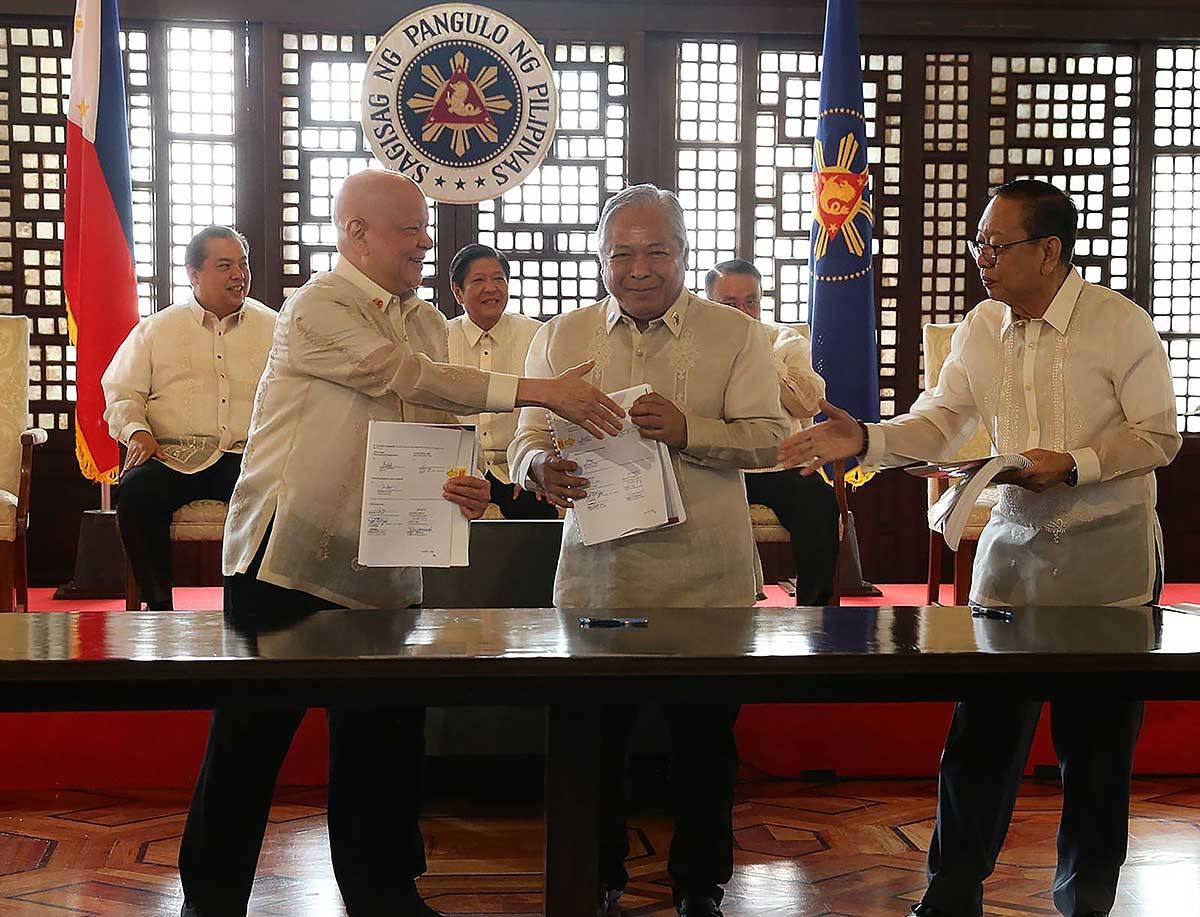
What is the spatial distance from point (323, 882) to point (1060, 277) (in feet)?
5.96

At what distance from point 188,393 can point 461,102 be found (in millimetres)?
1416

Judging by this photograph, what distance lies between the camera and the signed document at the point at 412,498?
204 centimetres

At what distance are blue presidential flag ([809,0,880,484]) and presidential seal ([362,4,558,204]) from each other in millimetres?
1030

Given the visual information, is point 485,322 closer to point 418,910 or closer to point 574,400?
point 574,400

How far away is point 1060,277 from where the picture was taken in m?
2.26

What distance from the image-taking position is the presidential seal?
4641 mm

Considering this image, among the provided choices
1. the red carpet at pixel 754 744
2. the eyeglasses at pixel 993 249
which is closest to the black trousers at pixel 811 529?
the red carpet at pixel 754 744

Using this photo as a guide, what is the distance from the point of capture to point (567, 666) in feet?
5.18

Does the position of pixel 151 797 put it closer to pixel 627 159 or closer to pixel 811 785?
pixel 811 785

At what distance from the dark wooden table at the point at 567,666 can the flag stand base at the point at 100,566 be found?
9.49ft

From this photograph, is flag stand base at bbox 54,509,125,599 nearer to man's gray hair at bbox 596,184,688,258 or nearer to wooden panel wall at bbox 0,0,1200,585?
wooden panel wall at bbox 0,0,1200,585

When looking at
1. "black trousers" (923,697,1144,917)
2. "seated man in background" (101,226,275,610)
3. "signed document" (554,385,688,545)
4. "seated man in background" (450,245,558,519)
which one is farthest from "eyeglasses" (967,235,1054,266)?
"seated man in background" (101,226,275,610)

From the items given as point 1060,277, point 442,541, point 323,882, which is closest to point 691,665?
point 442,541

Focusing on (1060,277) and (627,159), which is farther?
(627,159)
